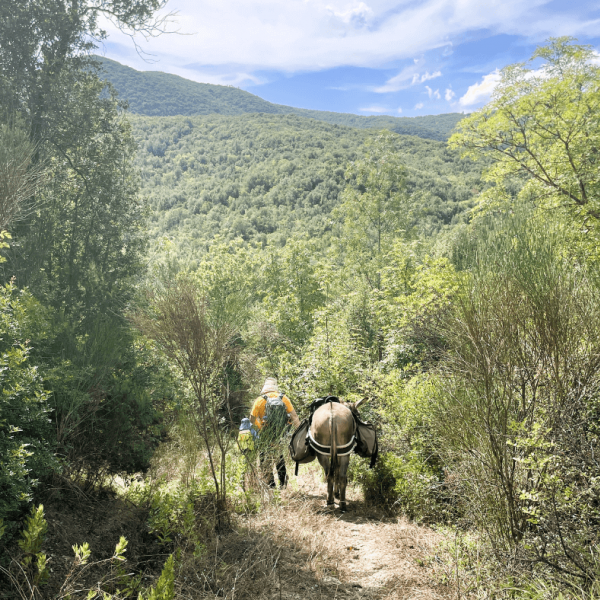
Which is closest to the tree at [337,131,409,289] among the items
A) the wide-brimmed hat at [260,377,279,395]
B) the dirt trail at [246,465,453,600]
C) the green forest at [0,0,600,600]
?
the green forest at [0,0,600,600]

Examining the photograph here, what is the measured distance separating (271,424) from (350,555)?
2391 millimetres

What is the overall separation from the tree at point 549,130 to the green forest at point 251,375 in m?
0.06

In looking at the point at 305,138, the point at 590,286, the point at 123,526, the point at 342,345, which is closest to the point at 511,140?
the point at 342,345

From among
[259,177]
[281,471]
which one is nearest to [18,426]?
[281,471]

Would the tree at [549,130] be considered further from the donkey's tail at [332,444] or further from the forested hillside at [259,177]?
the forested hillside at [259,177]

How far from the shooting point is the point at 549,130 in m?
10.6

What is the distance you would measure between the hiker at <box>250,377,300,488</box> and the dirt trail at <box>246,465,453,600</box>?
468 millimetres

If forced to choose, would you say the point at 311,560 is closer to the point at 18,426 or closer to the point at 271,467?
the point at 271,467

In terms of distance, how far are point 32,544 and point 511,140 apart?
13791mm

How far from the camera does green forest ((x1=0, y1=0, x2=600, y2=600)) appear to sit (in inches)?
133

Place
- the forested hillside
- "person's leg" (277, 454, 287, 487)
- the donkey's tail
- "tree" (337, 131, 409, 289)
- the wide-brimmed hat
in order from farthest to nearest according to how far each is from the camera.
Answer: the forested hillside
"tree" (337, 131, 409, 289)
the wide-brimmed hat
"person's leg" (277, 454, 287, 487)
the donkey's tail

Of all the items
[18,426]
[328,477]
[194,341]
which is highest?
[194,341]

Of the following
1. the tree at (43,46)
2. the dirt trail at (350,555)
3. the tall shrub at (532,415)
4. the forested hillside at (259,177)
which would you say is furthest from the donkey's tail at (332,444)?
the forested hillside at (259,177)

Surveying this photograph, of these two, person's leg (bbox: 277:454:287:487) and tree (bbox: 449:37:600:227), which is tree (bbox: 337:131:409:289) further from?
person's leg (bbox: 277:454:287:487)
